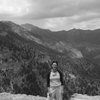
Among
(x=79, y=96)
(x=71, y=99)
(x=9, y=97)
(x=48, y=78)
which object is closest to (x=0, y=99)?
(x=9, y=97)

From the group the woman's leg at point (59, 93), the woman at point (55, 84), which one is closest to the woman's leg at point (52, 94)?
the woman at point (55, 84)

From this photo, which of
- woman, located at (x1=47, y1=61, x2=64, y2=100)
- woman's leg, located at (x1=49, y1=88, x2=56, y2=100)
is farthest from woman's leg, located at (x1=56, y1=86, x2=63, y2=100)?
woman's leg, located at (x1=49, y1=88, x2=56, y2=100)

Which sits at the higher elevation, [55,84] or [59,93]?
[55,84]

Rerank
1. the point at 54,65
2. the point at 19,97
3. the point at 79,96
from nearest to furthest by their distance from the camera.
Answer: the point at 54,65 → the point at 19,97 → the point at 79,96

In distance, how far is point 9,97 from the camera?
2650cm

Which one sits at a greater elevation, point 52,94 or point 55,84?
point 55,84

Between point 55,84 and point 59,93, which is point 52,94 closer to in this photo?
point 59,93

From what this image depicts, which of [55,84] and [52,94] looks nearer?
[52,94]

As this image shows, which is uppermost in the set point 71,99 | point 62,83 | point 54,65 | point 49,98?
point 54,65

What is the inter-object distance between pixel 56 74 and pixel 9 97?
1467 centimetres

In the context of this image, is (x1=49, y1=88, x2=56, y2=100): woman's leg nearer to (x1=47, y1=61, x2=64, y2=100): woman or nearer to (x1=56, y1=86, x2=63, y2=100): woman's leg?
(x1=47, y1=61, x2=64, y2=100): woman

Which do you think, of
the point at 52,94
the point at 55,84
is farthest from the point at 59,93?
the point at 55,84

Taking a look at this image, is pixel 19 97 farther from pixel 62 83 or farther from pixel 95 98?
pixel 62 83

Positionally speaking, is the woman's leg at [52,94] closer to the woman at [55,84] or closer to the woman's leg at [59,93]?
the woman at [55,84]
